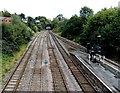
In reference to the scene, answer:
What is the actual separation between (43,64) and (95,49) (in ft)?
19.6

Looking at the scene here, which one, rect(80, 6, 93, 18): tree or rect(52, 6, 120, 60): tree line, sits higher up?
rect(80, 6, 93, 18): tree

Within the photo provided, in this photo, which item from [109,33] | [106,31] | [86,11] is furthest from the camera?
[86,11]

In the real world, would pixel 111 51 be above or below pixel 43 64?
above

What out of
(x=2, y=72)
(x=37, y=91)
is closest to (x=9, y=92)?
(x=37, y=91)

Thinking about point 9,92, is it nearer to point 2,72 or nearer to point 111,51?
point 2,72

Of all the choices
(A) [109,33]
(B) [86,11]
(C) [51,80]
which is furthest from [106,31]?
(B) [86,11]

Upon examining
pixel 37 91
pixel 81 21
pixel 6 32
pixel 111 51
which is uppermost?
pixel 81 21

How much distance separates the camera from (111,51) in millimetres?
16797

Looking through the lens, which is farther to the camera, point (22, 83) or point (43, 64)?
point (43, 64)

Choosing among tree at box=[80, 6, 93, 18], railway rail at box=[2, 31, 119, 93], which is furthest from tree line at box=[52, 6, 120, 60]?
tree at box=[80, 6, 93, 18]

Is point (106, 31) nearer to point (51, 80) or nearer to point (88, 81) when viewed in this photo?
point (88, 81)

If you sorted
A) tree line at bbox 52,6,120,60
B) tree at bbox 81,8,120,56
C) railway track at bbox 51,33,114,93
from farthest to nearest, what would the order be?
tree line at bbox 52,6,120,60, tree at bbox 81,8,120,56, railway track at bbox 51,33,114,93

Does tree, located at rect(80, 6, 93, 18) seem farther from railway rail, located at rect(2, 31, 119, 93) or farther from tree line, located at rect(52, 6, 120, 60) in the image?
railway rail, located at rect(2, 31, 119, 93)

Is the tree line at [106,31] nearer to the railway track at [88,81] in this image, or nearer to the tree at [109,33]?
the tree at [109,33]
